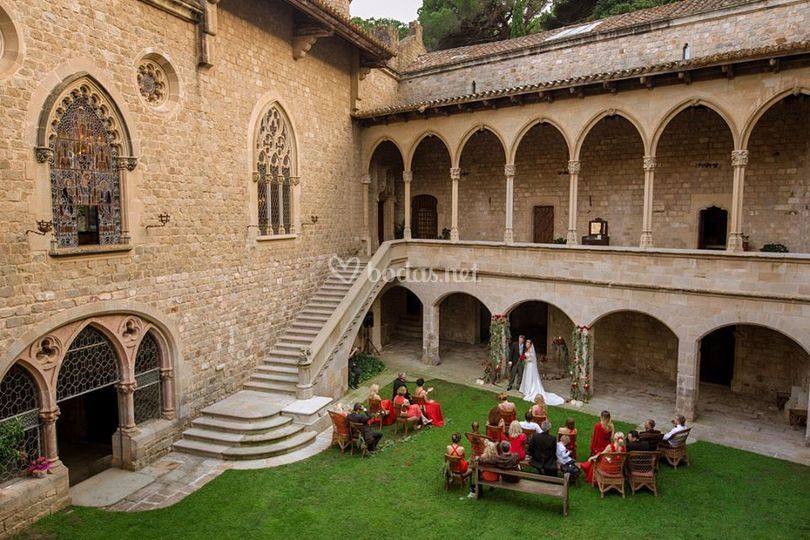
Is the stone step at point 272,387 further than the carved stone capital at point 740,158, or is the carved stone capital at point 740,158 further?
the stone step at point 272,387

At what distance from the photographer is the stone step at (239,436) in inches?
432

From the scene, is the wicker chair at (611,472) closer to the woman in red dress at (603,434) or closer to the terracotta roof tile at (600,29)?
the woman in red dress at (603,434)

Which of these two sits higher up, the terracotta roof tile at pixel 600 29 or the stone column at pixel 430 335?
the terracotta roof tile at pixel 600 29

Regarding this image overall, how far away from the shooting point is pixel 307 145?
1542 centimetres

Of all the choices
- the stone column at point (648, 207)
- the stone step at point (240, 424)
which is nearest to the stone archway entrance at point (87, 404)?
the stone step at point (240, 424)

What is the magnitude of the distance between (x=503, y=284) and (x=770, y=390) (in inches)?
300

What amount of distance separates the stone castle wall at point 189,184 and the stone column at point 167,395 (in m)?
0.16

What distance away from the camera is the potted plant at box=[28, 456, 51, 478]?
859 cm

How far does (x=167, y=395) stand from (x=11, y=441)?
3.16 meters

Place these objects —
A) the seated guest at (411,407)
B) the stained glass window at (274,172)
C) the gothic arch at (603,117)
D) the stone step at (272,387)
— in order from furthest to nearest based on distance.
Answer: the stained glass window at (274,172)
the gothic arch at (603,117)
the stone step at (272,387)
the seated guest at (411,407)

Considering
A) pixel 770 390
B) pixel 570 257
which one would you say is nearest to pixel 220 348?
pixel 570 257

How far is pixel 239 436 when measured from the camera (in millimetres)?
11102

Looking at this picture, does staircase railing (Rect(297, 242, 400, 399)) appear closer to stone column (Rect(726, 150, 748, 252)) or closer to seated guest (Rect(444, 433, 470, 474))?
seated guest (Rect(444, 433, 470, 474))

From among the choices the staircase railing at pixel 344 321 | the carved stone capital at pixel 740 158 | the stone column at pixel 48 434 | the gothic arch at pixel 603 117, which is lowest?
the stone column at pixel 48 434
